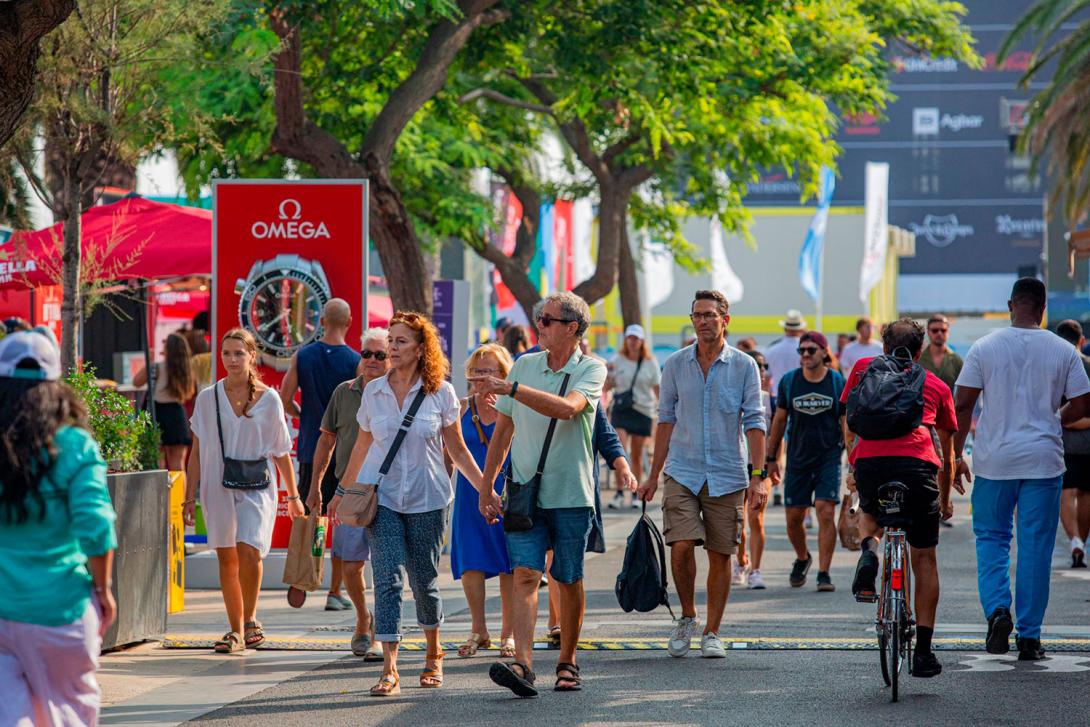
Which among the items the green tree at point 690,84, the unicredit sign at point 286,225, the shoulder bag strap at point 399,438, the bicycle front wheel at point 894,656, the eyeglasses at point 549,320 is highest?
the green tree at point 690,84

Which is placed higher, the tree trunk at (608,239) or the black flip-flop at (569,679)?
the tree trunk at (608,239)

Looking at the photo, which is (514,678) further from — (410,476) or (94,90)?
(94,90)

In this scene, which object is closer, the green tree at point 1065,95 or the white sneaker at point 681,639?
the white sneaker at point 681,639

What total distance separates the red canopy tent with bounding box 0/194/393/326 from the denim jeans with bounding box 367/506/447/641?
6.38 meters

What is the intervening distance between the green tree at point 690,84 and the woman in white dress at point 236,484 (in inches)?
343

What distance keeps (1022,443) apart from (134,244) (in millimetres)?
9019

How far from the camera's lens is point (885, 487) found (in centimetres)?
826

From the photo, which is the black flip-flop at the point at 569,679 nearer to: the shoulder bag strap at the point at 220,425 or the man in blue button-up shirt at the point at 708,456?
the man in blue button-up shirt at the point at 708,456

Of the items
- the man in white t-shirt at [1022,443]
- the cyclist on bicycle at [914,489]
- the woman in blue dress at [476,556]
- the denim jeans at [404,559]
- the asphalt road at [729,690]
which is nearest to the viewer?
the asphalt road at [729,690]

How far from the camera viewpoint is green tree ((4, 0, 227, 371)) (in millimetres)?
11125

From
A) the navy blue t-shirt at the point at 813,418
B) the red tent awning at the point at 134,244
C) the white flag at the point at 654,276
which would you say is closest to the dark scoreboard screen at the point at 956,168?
the white flag at the point at 654,276

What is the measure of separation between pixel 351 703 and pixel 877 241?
3524 centimetres

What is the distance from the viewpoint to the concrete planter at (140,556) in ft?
31.0

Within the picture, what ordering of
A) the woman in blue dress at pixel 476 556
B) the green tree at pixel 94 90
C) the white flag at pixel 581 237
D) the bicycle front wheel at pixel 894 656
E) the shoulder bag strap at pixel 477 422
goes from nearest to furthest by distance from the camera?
1. the bicycle front wheel at pixel 894 656
2. the woman in blue dress at pixel 476 556
3. the shoulder bag strap at pixel 477 422
4. the green tree at pixel 94 90
5. the white flag at pixel 581 237
